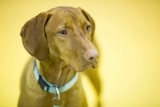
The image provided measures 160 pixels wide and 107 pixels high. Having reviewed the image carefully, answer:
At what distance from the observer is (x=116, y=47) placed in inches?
96.0

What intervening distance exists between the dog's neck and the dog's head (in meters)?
0.05

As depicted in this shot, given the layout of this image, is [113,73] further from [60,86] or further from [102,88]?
[60,86]

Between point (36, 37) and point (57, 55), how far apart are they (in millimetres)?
139

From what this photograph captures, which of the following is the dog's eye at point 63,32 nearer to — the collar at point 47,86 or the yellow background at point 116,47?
the collar at point 47,86

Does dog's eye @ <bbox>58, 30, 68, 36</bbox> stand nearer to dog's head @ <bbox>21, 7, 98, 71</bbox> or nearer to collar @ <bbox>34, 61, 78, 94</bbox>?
dog's head @ <bbox>21, 7, 98, 71</bbox>

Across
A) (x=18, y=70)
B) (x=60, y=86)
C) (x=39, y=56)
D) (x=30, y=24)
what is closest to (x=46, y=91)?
(x=60, y=86)

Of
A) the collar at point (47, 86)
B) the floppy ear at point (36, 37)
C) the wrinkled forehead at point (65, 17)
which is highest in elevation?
the wrinkled forehead at point (65, 17)

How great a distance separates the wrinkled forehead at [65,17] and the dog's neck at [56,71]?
22 cm

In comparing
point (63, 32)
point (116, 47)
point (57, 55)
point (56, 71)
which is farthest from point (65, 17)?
point (116, 47)

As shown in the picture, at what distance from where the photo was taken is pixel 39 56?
1.82 m

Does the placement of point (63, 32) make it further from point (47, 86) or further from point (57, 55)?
point (47, 86)

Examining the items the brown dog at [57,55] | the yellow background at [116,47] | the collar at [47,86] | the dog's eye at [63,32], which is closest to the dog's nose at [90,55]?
the brown dog at [57,55]

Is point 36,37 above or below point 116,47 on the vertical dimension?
above

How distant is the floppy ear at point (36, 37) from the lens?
1.80 metres
